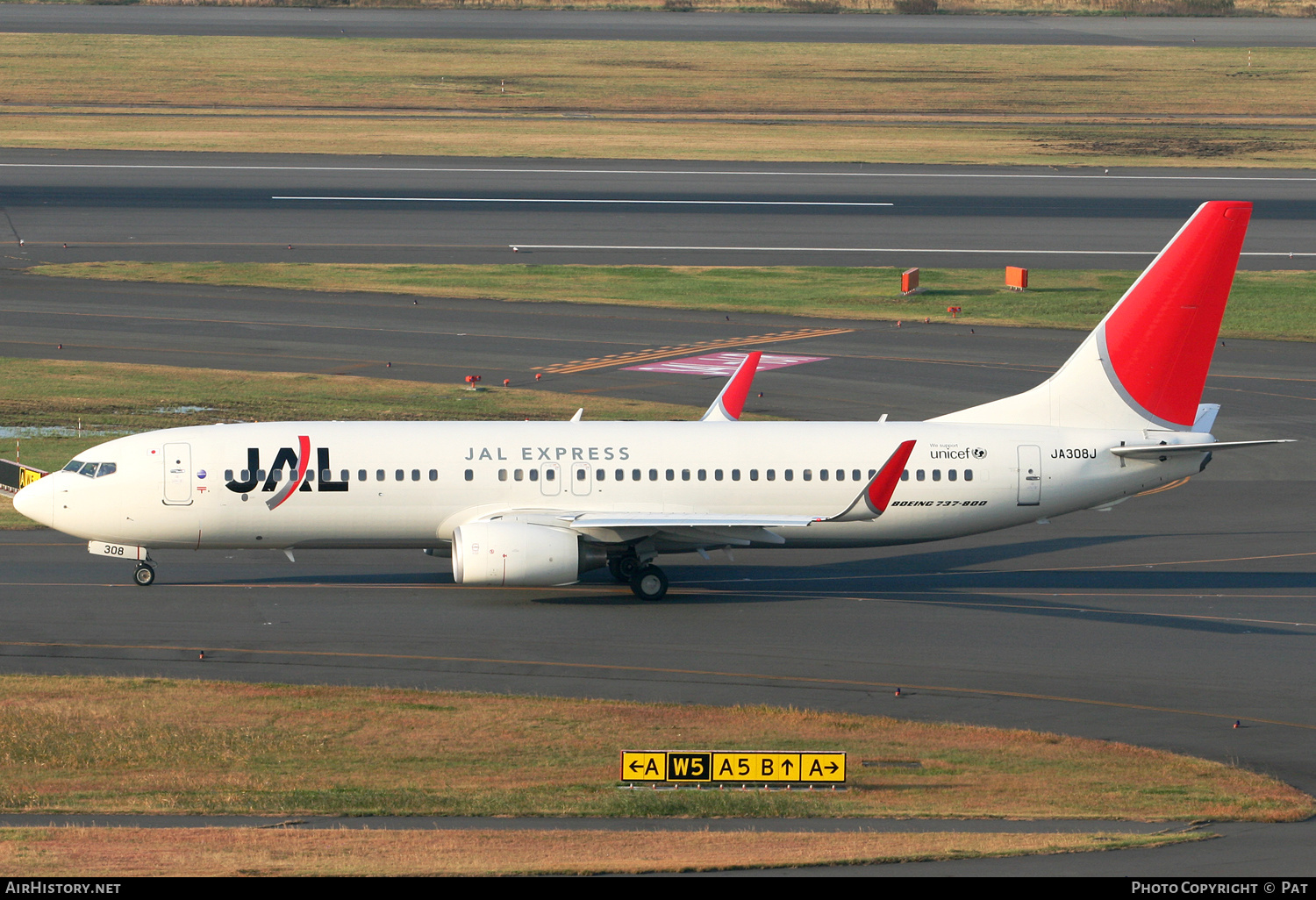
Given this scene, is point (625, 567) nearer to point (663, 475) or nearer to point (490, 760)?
point (663, 475)

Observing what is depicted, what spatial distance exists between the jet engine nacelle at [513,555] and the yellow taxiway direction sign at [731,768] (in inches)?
443

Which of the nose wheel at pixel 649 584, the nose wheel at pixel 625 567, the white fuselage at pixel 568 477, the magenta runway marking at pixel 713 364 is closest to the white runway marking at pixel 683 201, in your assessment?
the magenta runway marking at pixel 713 364

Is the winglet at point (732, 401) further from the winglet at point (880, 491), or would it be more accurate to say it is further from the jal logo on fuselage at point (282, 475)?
the jal logo on fuselage at point (282, 475)

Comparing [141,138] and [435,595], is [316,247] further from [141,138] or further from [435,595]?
[435,595]

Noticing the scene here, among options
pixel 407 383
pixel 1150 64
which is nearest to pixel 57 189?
pixel 407 383

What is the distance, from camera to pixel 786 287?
7962cm

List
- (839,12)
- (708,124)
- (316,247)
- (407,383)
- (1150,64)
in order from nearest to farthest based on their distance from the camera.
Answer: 1. (407,383)
2. (316,247)
3. (708,124)
4. (1150,64)
5. (839,12)

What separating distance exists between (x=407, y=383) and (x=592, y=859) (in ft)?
136

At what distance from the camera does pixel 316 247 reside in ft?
277

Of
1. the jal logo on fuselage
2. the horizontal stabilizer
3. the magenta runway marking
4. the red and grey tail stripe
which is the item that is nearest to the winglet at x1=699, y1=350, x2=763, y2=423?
the horizontal stabilizer

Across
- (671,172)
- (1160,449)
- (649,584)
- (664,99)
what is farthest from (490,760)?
(664,99)

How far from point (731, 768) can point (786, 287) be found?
5314 centimetres

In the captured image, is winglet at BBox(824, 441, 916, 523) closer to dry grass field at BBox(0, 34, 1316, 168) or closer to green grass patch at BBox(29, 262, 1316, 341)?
green grass patch at BBox(29, 262, 1316, 341)

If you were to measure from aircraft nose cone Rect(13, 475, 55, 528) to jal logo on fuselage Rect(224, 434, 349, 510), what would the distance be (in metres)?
4.53
